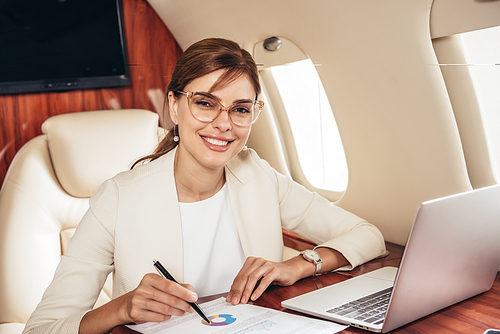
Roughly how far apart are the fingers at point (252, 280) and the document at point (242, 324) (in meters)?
0.05

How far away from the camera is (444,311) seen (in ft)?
3.01

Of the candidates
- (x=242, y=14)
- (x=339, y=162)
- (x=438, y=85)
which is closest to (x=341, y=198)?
(x=339, y=162)

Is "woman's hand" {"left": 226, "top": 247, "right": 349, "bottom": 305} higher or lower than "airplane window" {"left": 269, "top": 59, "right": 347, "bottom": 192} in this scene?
lower

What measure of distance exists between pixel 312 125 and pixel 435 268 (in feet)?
4.68

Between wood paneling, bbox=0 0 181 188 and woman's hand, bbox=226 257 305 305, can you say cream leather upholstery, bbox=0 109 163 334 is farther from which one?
woman's hand, bbox=226 257 305 305

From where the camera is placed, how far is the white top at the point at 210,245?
1256 mm

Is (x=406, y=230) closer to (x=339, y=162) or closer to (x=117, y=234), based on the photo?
(x=339, y=162)

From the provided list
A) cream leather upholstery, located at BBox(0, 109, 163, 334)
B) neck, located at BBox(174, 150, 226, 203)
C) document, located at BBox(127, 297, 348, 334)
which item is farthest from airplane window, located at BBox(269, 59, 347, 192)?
document, located at BBox(127, 297, 348, 334)

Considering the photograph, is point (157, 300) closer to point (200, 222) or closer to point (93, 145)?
point (200, 222)

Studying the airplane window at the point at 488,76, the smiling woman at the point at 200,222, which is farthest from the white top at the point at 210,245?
the airplane window at the point at 488,76

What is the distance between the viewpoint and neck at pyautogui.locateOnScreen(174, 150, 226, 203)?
1259 mm

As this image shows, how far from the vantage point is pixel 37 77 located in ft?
7.00

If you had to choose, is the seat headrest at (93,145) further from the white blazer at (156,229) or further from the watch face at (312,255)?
the watch face at (312,255)

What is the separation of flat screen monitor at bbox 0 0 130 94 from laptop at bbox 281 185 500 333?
1740 millimetres
